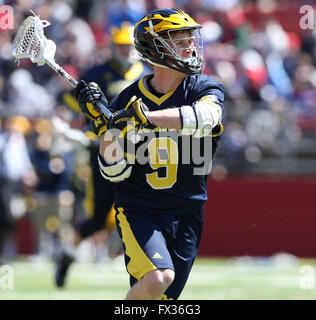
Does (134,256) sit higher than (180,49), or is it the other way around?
(180,49)

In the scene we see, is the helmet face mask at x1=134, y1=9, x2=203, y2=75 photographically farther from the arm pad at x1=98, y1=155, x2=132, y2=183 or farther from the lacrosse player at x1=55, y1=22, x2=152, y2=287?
the lacrosse player at x1=55, y1=22, x2=152, y2=287

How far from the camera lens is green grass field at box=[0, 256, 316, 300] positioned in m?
7.87

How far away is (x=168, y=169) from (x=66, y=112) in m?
5.49

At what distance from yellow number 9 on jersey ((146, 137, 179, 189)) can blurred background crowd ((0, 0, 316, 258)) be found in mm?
4891

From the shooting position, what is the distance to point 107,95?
27.5 feet

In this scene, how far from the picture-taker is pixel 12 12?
42.3 feet

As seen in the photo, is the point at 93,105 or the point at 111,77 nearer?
the point at 93,105

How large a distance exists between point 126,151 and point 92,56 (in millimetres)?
8711

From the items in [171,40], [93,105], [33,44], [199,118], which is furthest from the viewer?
[33,44]

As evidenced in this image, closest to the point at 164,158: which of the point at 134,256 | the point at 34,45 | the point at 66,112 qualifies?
the point at 134,256

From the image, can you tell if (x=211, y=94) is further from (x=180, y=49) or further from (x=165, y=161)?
(x=165, y=161)

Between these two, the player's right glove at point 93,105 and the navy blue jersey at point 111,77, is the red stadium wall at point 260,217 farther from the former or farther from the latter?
the player's right glove at point 93,105

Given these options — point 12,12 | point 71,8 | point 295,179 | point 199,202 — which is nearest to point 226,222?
point 295,179

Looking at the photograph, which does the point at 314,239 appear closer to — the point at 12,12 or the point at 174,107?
the point at 12,12
